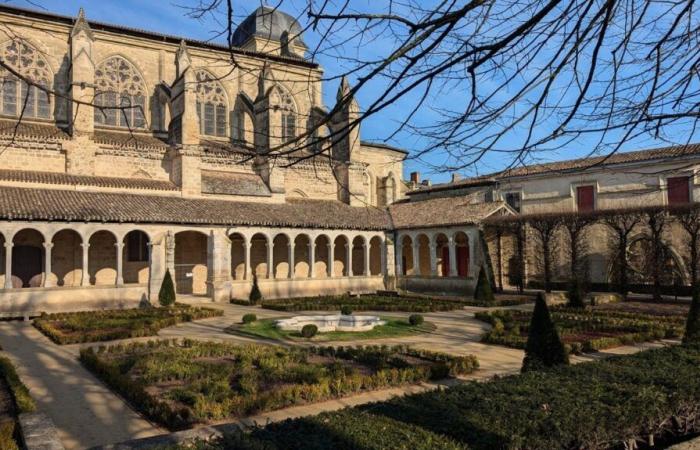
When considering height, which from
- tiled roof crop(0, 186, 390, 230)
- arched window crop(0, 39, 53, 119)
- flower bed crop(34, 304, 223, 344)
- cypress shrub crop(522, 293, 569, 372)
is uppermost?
arched window crop(0, 39, 53, 119)

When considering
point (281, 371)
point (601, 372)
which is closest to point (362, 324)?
point (281, 371)

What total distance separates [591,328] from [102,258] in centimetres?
1993

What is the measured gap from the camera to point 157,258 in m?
22.2

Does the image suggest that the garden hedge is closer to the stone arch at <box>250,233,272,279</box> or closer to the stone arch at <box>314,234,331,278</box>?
the stone arch at <box>250,233,272,279</box>

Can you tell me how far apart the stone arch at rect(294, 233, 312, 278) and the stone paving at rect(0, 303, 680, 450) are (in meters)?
12.2

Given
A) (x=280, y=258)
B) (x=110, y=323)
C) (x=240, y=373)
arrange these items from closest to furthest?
(x=240, y=373) → (x=110, y=323) → (x=280, y=258)

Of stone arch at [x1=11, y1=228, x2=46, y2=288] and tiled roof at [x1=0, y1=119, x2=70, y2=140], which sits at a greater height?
tiled roof at [x1=0, y1=119, x2=70, y2=140]

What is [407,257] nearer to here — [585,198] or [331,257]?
[331,257]

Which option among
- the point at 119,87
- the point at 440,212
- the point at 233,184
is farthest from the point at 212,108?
the point at 440,212

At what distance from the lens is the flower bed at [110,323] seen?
13.4 m

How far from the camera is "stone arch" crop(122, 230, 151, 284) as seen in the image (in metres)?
24.5

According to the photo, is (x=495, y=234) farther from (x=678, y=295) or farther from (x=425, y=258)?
(x=678, y=295)

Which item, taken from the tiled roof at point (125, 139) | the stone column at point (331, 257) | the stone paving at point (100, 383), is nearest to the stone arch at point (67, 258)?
the tiled roof at point (125, 139)

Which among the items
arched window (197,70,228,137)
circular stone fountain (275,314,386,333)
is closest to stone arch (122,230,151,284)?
arched window (197,70,228,137)
